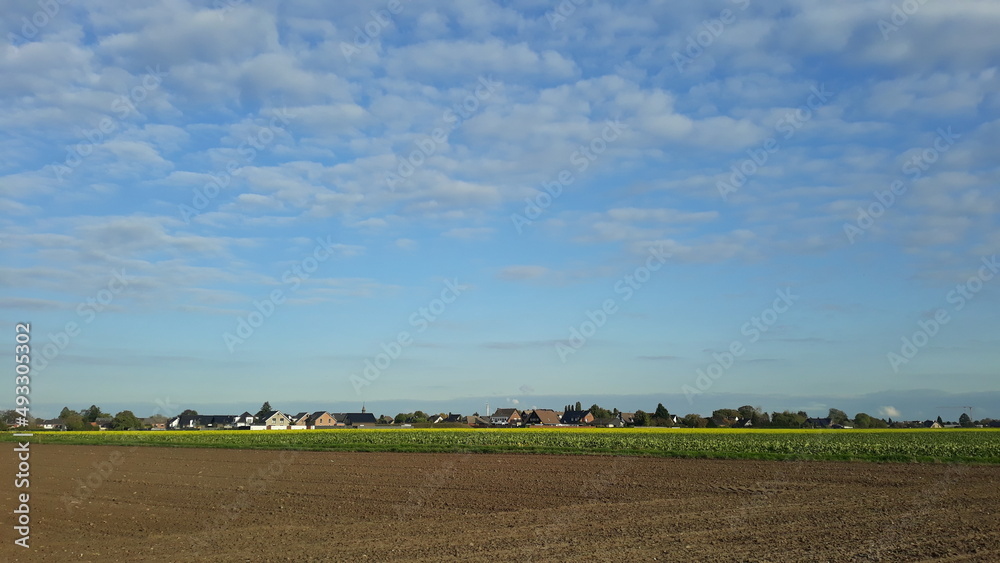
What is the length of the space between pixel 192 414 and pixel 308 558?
15942 cm

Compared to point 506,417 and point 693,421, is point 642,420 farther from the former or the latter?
point 506,417

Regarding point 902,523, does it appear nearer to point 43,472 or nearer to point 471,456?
point 471,456

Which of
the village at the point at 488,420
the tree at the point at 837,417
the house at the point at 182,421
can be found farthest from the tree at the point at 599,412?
the house at the point at 182,421

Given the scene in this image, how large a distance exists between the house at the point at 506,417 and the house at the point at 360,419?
24.6 m

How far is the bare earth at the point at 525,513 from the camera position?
13383 mm

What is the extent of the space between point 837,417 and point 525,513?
389 feet

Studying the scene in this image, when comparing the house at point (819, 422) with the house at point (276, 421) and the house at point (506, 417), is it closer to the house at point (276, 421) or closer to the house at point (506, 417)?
the house at point (506, 417)

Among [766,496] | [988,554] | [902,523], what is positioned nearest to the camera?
[988,554]

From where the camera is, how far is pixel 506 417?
159 meters

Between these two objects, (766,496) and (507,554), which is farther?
(766,496)

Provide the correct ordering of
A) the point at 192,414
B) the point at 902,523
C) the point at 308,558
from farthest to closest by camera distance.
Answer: the point at 192,414 < the point at 902,523 < the point at 308,558

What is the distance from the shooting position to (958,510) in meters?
17.4

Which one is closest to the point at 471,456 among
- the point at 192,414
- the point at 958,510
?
the point at 958,510

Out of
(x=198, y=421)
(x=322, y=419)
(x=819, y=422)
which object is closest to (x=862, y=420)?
(x=819, y=422)
